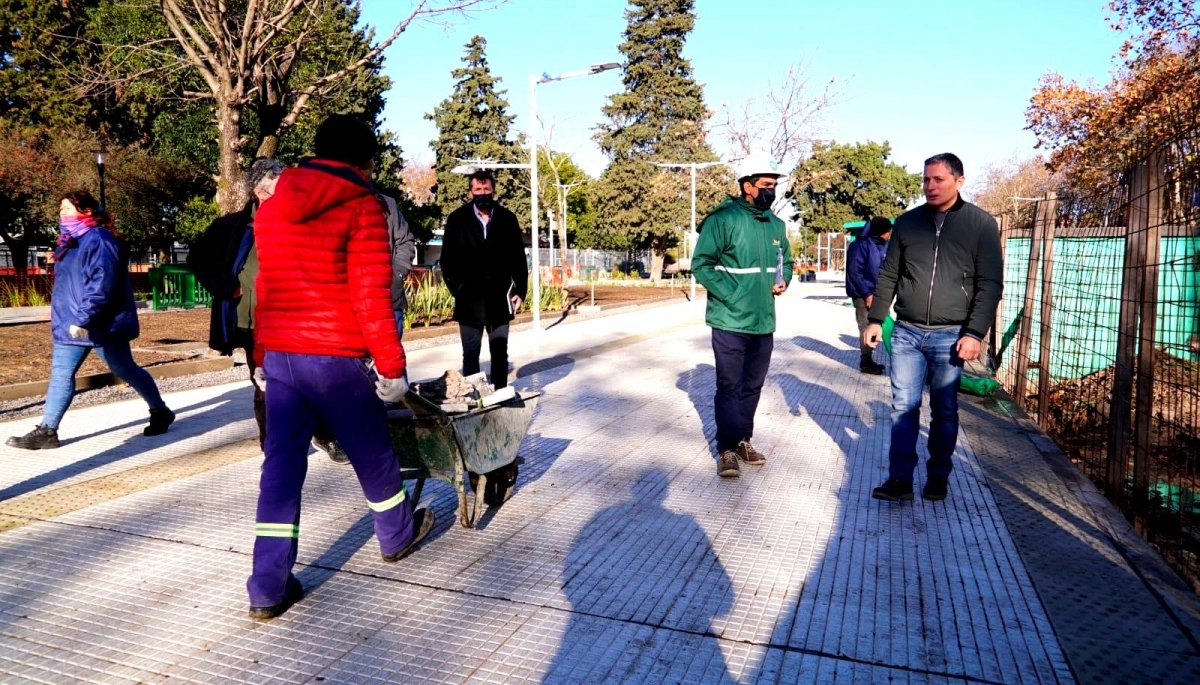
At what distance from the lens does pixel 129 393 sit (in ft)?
29.7

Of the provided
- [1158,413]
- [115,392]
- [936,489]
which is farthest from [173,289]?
[1158,413]

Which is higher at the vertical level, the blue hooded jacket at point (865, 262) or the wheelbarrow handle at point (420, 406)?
the blue hooded jacket at point (865, 262)

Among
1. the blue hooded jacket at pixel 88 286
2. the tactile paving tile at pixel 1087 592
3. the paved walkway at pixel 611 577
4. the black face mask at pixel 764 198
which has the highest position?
the black face mask at pixel 764 198

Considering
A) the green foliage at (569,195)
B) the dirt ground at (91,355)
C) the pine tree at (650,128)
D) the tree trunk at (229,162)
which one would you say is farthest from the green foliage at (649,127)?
the tree trunk at (229,162)

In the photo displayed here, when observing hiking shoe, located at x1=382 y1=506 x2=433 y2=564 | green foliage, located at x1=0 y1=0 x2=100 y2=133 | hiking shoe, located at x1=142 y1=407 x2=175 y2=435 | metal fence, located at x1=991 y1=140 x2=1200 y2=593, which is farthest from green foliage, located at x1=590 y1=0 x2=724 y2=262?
hiking shoe, located at x1=382 y1=506 x2=433 y2=564

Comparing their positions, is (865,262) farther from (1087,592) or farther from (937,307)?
(1087,592)

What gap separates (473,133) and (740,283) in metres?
53.2

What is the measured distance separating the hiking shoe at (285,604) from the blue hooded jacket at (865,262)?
794 centimetres

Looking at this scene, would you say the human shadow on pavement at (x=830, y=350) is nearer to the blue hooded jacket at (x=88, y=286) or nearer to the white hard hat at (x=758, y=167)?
the white hard hat at (x=758, y=167)

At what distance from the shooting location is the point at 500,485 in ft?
15.6

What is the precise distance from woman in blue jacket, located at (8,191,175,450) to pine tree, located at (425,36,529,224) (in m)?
49.9

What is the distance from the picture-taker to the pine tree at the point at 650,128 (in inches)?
2039

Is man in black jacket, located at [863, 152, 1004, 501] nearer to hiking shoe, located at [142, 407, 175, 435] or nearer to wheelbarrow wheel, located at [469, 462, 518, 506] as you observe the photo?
wheelbarrow wheel, located at [469, 462, 518, 506]

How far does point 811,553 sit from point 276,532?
2.37m
